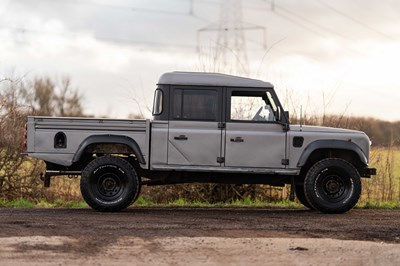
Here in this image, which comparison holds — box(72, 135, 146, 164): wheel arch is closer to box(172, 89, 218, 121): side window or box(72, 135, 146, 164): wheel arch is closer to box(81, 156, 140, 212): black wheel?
box(81, 156, 140, 212): black wheel

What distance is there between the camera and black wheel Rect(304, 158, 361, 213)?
14.7 m

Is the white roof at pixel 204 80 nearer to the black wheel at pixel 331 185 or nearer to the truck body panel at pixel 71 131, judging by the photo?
the truck body panel at pixel 71 131

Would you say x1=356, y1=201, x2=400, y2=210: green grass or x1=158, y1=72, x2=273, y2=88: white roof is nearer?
x1=158, y1=72, x2=273, y2=88: white roof

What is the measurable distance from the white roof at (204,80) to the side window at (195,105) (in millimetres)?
160

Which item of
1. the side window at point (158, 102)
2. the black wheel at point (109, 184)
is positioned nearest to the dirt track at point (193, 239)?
the black wheel at point (109, 184)

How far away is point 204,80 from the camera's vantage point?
14.7 metres

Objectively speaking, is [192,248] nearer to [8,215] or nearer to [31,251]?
[31,251]

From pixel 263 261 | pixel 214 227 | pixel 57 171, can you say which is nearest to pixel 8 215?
pixel 57 171

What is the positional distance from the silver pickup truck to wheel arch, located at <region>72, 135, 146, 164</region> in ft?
0.06

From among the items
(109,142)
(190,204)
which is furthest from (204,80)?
(190,204)

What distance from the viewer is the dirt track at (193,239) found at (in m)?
9.94

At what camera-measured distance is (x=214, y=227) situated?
12.4m

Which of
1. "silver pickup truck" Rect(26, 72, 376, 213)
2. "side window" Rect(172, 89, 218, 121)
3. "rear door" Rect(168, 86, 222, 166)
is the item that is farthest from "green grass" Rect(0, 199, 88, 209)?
"side window" Rect(172, 89, 218, 121)

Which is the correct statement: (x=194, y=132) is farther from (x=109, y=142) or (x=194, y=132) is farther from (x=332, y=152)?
(x=332, y=152)
